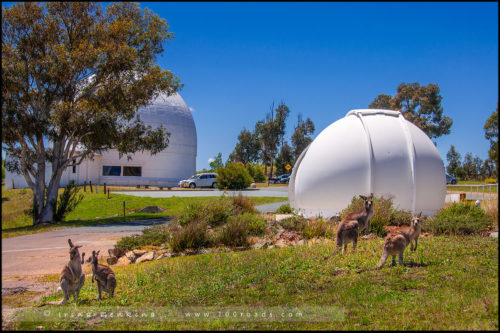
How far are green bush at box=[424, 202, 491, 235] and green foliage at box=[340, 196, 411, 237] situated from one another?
0.94 metres

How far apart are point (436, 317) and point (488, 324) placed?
499mm

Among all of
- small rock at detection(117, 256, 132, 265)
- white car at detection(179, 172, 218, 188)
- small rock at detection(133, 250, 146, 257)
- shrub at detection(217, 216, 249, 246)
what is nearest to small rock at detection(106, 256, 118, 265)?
small rock at detection(117, 256, 132, 265)

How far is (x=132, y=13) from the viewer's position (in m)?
20.0

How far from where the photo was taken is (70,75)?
17.8 metres

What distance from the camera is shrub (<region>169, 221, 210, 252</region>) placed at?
11359 millimetres

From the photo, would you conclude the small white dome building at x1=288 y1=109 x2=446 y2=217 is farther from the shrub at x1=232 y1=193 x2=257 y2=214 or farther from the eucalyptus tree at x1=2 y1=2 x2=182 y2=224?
the eucalyptus tree at x1=2 y1=2 x2=182 y2=224

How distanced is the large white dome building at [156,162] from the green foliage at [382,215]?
37264 mm

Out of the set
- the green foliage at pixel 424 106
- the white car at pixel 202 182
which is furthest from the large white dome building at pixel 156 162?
the green foliage at pixel 424 106

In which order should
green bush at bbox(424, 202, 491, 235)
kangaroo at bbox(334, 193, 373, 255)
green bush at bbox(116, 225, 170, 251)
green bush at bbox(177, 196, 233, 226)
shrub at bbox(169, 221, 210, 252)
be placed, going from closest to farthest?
kangaroo at bbox(334, 193, 373, 255) → shrub at bbox(169, 221, 210, 252) → green bush at bbox(424, 202, 491, 235) → green bush at bbox(116, 225, 170, 251) → green bush at bbox(177, 196, 233, 226)

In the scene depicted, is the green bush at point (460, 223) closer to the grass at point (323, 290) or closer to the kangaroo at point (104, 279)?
the grass at point (323, 290)

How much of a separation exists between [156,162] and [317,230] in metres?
40.7

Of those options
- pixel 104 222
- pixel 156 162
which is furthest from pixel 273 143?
pixel 104 222

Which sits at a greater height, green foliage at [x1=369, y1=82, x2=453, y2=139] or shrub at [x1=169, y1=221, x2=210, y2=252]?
green foliage at [x1=369, y1=82, x2=453, y2=139]

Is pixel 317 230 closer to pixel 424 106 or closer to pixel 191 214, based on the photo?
pixel 191 214
